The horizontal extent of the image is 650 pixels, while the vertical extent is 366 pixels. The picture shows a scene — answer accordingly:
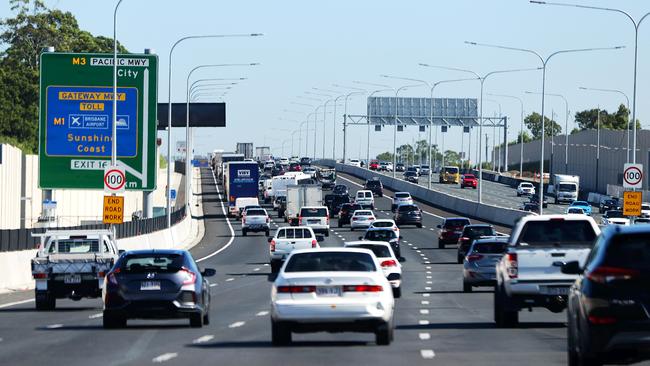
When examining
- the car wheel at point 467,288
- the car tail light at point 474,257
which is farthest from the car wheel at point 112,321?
the car wheel at point 467,288

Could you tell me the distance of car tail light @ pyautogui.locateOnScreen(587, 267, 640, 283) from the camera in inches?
591

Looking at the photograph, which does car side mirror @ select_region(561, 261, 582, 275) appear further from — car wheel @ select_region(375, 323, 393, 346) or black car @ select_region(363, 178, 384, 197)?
black car @ select_region(363, 178, 384, 197)

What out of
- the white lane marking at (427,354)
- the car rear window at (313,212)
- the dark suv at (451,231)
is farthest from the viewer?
the car rear window at (313,212)

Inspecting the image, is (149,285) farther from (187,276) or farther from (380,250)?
(380,250)

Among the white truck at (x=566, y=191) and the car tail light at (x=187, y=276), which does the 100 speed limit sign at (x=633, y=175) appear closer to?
the car tail light at (x=187, y=276)

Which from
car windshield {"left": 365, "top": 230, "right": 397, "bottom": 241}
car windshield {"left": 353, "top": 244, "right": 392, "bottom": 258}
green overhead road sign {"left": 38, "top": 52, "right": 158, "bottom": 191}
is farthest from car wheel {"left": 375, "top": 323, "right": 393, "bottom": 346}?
green overhead road sign {"left": 38, "top": 52, "right": 158, "bottom": 191}

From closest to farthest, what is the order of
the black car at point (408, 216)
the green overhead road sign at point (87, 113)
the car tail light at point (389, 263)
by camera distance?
1. the car tail light at point (389, 263)
2. the green overhead road sign at point (87, 113)
3. the black car at point (408, 216)

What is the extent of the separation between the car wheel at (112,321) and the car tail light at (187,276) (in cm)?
124

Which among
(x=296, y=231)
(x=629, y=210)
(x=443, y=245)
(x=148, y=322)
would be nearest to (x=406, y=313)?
(x=148, y=322)

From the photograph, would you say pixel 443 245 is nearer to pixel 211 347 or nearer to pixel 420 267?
pixel 420 267

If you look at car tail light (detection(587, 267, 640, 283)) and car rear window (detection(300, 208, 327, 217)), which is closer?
car tail light (detection(587, 267, 640, 283))

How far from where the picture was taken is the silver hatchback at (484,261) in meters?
38.2

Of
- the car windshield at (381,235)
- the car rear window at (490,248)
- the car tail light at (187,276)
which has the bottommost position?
the car windshield at (381,235)

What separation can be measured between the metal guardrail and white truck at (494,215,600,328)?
62.3ft
